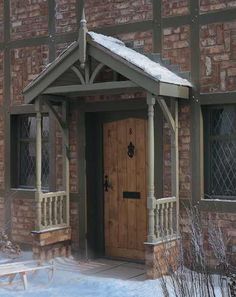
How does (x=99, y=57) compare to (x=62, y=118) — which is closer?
(x=99, y=57)

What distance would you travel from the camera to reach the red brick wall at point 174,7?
8211mm

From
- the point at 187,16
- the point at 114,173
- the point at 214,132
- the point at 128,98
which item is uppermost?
the point at 187,16

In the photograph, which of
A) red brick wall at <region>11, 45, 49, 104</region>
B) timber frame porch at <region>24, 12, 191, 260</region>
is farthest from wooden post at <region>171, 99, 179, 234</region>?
red brick wall at <region>11, 45, 49, 104</region>

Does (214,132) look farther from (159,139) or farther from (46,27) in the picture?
(46,27)

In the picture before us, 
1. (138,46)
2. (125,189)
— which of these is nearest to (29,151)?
(125,189)

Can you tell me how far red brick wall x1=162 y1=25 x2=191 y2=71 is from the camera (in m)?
8.20

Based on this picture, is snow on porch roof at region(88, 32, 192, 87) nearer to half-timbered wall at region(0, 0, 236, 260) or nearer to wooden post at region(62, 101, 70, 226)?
half-timbered wall at region(0, 0, 236, 260)

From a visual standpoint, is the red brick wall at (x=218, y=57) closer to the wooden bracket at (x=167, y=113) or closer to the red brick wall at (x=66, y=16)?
the wooden bracket at (x=167, y=113)

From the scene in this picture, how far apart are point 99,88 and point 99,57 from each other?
1.41 feet

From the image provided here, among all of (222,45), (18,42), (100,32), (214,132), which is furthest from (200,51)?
(18,42)

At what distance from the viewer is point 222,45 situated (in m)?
7.90

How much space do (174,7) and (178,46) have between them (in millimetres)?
583

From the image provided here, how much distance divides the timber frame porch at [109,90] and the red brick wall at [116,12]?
0.72m

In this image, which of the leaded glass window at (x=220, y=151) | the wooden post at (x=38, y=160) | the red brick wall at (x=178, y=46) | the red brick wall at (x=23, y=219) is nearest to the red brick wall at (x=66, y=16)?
the wooden post at (x=38, y=160)
